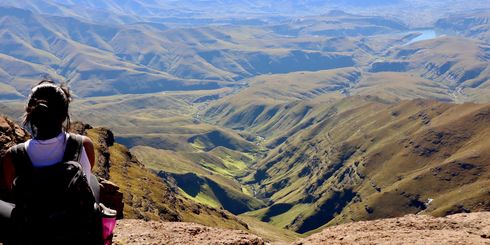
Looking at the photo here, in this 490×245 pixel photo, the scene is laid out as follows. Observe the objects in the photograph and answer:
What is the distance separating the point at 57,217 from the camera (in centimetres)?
1229

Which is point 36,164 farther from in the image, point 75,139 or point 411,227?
point 411,227

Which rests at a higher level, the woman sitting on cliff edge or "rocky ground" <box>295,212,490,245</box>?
the woman sitting on cliff edge

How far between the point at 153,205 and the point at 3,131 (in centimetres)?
13250

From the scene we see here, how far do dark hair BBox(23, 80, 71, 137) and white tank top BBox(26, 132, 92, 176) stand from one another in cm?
35

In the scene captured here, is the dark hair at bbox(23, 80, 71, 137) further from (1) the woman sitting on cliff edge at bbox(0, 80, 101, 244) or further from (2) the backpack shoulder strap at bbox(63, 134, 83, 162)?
(2) the backpack shoulder strap at bbox(63, 134, 83, 162)

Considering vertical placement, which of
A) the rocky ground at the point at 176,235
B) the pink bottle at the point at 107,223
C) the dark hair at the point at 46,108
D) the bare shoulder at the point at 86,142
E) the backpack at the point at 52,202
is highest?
the dark hair at the point at 46,108

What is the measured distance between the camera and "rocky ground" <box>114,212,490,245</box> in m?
22.9

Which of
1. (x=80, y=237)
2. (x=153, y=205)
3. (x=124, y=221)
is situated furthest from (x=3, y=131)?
(x=153, y=205)

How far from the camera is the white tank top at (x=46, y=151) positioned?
1288 centimetres

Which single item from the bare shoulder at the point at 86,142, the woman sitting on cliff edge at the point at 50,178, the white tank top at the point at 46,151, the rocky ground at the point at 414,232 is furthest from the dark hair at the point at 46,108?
the rocky ground at the point at 414,232

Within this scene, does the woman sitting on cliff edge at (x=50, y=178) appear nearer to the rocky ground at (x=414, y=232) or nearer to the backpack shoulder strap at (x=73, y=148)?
the backpack shoulder strap at (x=73, y=148)

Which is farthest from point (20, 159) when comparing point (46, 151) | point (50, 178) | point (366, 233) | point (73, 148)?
point (366, 233)

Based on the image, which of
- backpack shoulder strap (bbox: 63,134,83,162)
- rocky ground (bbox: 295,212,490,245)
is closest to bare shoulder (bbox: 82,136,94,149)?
backpack shoulder strap (bbox: 63,134,83,162)

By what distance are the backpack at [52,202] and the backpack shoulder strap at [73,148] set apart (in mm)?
166
